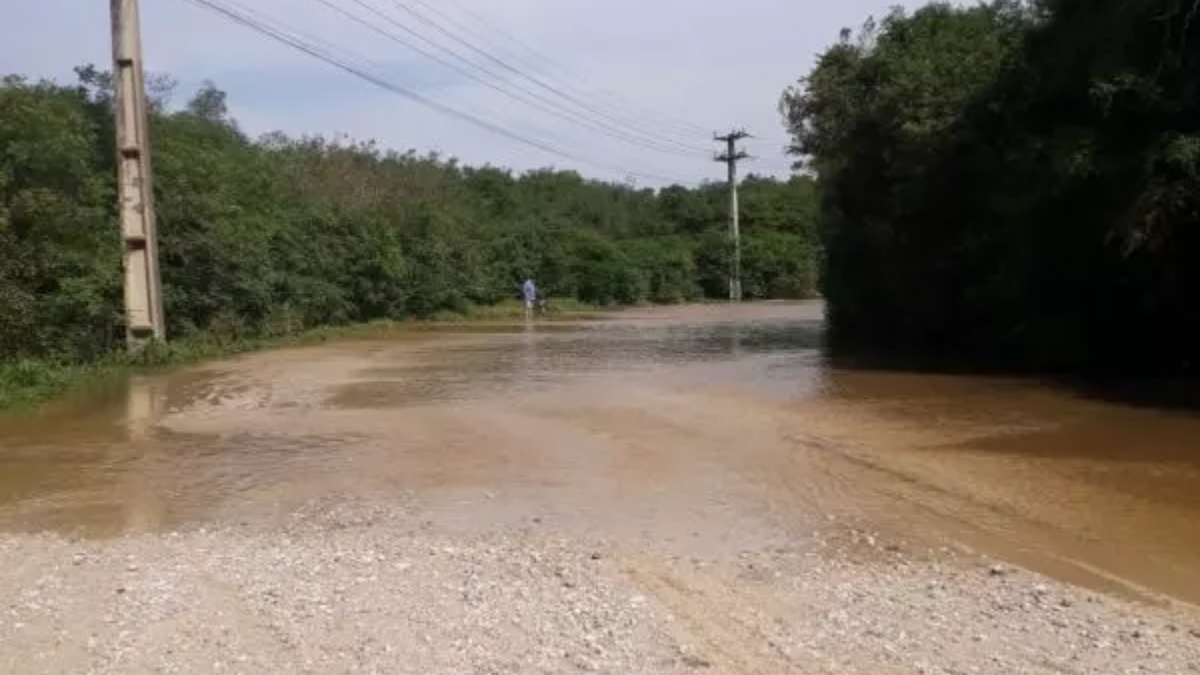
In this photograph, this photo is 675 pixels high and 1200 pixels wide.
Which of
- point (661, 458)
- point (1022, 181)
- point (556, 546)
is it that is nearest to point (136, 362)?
point (661, 458)

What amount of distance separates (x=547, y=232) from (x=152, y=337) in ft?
107

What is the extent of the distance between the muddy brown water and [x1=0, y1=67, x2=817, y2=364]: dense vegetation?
14.2ft

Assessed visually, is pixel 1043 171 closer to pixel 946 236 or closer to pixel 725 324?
pixel 946 236

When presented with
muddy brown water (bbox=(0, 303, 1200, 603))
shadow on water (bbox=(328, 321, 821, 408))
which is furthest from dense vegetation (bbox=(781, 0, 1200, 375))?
shadow on water (bbox=(328, 321, 821, 408))

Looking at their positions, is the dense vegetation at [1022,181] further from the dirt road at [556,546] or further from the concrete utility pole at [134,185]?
the concrete utility pole at [134,185]

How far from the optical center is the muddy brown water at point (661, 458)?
33.4ft

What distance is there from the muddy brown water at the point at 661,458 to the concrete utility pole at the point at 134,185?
145 inches

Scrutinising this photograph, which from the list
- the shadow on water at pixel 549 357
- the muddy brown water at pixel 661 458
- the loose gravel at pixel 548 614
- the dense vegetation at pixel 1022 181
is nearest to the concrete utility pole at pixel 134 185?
the muddy brown water at pixel 661 458

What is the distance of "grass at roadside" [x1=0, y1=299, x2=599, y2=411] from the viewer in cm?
2144

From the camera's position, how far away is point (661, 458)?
13.7 meters

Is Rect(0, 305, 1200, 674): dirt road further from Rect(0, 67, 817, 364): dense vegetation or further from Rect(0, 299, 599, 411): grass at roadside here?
Rect(0, 67, 817, 364): dense vegetation

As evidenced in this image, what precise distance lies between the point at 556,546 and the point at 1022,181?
43.4 ft

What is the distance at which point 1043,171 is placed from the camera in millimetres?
18984

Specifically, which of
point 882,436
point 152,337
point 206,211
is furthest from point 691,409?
point 206,211
